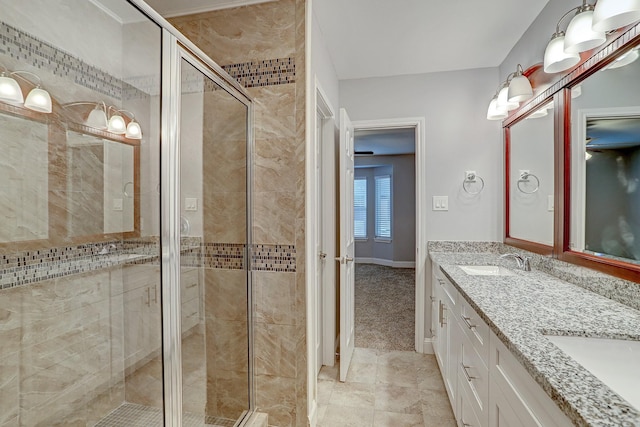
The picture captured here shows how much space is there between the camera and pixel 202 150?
150 centimetres

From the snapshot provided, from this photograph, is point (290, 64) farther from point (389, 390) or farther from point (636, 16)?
point (389, 390)

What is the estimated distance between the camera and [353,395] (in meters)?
2.21

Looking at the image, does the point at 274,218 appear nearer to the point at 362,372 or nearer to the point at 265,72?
the point at 265,72

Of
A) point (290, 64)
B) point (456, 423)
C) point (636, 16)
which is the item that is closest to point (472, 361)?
point (456, 423)

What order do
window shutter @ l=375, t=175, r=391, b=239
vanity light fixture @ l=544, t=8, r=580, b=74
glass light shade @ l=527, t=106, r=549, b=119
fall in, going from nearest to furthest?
vanity light fixture @ l=544, t=8, r=580, b=74 < glass light shade @ l=527, t=106, r=549, b=119 < window shutter @ l=375, t=175, r=391, b=239

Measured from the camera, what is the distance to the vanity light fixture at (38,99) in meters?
1.11

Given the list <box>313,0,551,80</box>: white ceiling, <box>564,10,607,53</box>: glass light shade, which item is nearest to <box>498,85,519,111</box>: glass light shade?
<box>313,0,551,80</box>: white ceiling

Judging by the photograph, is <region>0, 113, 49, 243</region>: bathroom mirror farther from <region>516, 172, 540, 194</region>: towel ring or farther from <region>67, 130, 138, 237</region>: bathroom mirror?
<region>516, 172, 540, 194</region>: towel ring

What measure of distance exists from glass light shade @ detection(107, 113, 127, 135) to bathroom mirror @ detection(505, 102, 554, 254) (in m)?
2.32

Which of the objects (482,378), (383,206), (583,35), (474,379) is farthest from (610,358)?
(383,206)

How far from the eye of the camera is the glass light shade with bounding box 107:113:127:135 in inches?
50.3

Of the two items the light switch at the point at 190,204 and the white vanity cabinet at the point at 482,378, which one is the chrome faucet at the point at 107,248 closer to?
the light switch at the point at 190,204

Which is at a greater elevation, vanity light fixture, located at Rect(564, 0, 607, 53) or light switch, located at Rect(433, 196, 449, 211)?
vanity light fixture, located at Rect(564, 0, 607, 53)

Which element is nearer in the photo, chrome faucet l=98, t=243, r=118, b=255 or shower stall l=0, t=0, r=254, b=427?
shower stall l=0, t=0, r=254, b=427
